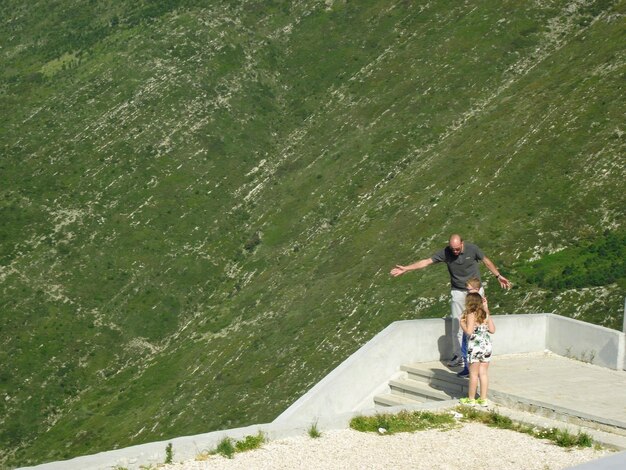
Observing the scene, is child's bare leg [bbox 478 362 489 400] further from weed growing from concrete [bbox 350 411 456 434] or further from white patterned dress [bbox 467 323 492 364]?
weed growing from concrete [bbox 350 411 456 434]

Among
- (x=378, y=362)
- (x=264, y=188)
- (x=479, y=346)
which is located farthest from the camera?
(x=264, y=188)

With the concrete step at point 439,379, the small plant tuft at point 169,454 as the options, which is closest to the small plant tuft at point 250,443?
the small plant tuft at point 169,454

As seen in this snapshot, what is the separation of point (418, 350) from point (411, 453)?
5384 millimetres

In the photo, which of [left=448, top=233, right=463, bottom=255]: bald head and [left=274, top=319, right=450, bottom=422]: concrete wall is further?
[left=448, top=233, right=463, bottom=255]: bald head

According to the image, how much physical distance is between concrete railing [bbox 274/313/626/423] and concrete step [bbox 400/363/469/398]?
30 centimetres

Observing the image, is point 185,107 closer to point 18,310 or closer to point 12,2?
point 18,310

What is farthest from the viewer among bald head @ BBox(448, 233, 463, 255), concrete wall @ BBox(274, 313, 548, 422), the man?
the man

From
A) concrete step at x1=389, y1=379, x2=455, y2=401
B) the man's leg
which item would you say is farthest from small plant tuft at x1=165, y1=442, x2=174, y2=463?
the man's leg

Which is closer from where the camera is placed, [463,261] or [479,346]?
[479,346]

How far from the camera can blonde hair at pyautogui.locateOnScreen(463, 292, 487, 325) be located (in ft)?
58.5

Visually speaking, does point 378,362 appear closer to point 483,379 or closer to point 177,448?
point 483,379

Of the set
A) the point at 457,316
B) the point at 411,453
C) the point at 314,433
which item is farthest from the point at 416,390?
the point at 411,453

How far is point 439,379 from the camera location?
64.7 feet

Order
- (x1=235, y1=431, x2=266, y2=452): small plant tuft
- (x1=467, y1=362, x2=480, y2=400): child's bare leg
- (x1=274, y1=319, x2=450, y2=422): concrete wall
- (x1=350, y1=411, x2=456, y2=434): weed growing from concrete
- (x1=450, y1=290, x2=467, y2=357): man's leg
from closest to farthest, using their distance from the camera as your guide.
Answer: (x1=235, y1=431, x2=266, y2=452): small plant tuft
(x1=350, y1=411, x2=456, y2=434): weed growing from concrete
(x1=467, y1=362, x2=480, y2=400): child's bare leg
(x1=274, y1=319, x2=450, y2=422): concrete wall
(x1=450, y1=290, x2=467, y2=357): man's leg
